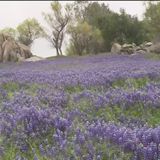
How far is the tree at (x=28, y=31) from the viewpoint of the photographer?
232 feet

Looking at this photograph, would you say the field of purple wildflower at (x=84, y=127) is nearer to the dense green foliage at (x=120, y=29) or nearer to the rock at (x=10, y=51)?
the rock at (x=10, y=51)

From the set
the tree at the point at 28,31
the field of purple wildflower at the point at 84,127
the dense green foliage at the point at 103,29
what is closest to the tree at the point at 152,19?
the dense green foliage at the point at 103,29

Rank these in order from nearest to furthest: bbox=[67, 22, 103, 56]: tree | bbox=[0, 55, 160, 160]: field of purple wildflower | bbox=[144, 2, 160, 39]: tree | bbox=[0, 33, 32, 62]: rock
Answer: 1. bbox=[0, 55, 160, 160]: field of purple wildflower
2. bbox=[0, 33, 32, 62]: rock
3. bbox=[144, 2, 160, 39]: tree
4. bbox=[67, 22, 103, 56]: tree

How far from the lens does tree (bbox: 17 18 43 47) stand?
70750mm

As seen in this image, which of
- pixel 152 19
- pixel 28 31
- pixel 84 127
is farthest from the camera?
pixel 28 31

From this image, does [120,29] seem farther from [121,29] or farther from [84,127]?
[84,127]

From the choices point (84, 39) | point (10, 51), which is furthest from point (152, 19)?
point (10, 51)

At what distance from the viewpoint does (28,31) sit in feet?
240

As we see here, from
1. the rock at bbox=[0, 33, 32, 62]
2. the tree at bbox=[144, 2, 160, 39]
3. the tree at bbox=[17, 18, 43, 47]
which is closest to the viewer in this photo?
the rock at bbox=[0, 33, 32, 62]

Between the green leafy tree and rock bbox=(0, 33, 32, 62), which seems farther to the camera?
the green leafy tree

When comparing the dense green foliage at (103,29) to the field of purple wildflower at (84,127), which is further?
the dense green foliage at (103,29)

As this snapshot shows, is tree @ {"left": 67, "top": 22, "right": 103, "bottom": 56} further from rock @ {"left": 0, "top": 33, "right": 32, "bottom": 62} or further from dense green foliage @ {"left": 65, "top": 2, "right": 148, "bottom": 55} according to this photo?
rock @ {"left": 0, "top": 33, "right": 32, "bottom": 62}

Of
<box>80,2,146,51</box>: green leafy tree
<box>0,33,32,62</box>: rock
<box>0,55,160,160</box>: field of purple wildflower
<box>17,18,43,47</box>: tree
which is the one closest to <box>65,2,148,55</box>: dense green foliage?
<box>80,2,146,51</box>: green leafy tree

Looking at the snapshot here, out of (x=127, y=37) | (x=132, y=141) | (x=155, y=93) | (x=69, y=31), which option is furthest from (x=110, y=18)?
(x=132, y=141)
